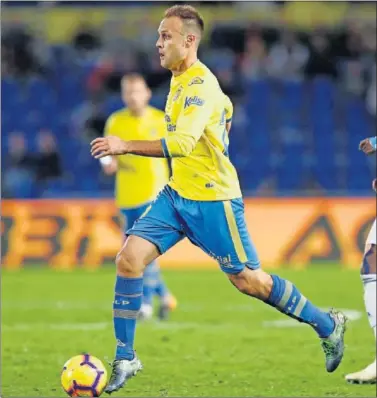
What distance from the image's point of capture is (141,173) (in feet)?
39.2

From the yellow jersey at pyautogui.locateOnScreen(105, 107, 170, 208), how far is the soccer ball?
4781 millimetres

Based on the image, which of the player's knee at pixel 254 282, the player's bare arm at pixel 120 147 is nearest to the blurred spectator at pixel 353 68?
the player's knee at pixel 254 282

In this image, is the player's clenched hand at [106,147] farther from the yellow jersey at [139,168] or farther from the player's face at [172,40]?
the yellow jersey at [139,168]

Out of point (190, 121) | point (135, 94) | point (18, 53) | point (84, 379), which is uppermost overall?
point (18, 53)

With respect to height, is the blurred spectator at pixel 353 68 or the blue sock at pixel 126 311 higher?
the blurred spectator at pixel 353 68

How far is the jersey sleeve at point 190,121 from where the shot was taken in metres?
7.16

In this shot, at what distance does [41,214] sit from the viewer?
17.2 meters

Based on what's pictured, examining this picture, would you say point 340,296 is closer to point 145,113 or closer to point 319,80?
point 145,113

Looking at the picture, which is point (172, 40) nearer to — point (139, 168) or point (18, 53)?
point (139, 168)

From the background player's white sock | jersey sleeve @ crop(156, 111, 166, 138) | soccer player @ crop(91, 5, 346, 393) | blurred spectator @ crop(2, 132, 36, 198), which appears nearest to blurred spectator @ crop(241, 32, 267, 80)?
blurred spectator @ crop(2, 132, 36, 198)

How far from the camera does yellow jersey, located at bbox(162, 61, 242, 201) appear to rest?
24.3ft

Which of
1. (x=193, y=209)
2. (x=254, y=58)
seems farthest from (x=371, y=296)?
(x=254, y=58)

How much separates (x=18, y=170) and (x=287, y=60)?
18.9 feet

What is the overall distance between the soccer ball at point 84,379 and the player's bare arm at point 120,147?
4.32 ft
